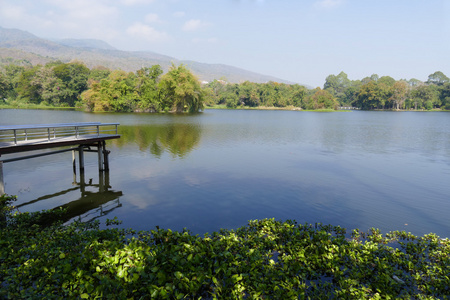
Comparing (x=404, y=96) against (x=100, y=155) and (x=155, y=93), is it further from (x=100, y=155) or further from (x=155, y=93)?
(x=100, y=155)

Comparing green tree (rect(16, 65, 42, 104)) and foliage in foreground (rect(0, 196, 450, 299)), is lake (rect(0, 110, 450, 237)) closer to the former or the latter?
foliage in foreground (rect(0, 196, 450, 299))

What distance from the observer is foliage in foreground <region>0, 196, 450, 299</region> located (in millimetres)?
6828

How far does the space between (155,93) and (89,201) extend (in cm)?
8137

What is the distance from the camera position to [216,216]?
13.8 meters

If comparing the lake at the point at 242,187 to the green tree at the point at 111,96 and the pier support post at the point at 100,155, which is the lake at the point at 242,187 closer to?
the pier support post at the point at 100,155

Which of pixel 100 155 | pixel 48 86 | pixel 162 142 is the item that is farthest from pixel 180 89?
pixel 100 155

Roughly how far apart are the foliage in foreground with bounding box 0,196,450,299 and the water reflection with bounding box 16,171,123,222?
11.8ft

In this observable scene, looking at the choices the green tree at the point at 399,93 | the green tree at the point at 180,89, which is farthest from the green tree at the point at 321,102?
the green tree at the point at 180,89

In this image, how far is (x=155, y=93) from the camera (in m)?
92.8

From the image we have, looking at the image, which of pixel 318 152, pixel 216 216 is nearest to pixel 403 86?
pixel 318 152

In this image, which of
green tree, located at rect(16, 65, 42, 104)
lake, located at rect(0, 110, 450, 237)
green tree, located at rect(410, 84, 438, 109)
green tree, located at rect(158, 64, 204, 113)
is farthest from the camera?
green tree, located at rect(410, 84, 438, 109)

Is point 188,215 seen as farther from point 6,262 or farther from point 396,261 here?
point 396,261

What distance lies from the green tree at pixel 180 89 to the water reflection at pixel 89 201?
2837 inches

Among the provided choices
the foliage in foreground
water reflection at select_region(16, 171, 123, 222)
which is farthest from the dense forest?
the foliage in foreground
